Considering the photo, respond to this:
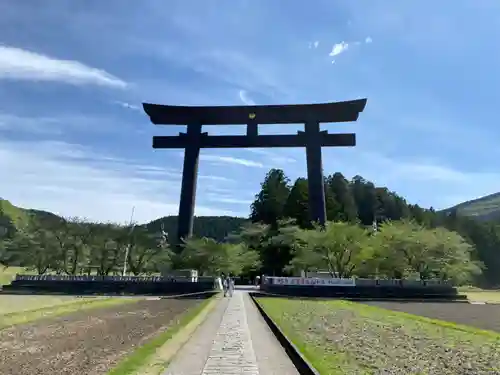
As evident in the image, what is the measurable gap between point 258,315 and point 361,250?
2324cm

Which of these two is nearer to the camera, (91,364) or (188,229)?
(91,364)

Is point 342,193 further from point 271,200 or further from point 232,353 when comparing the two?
point 232,353

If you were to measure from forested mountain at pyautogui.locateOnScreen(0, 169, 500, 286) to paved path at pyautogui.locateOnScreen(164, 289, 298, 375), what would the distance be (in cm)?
3690

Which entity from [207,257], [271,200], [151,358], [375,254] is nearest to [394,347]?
[151,358]

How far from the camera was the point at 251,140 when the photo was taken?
4219 centimetres

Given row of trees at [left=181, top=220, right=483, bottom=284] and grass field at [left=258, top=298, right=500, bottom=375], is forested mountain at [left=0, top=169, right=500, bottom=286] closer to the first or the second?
row of trees at [left=181, top=220, right=483, bottom=284]

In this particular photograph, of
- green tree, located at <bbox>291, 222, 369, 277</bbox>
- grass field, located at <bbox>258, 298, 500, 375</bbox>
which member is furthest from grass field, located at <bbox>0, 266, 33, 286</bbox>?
grass field, located at <bbox>258, 298, 500, 375</bbox>

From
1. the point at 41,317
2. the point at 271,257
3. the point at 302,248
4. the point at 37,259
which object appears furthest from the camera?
the point at 271,257

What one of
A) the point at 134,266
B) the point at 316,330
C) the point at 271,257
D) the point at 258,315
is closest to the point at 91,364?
the point at 316,330

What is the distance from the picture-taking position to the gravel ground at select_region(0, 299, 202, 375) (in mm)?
7984

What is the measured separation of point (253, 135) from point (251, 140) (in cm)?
49

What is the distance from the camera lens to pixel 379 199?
95750 millimetres

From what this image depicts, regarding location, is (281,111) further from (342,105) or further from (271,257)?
(271,257)

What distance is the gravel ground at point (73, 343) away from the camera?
7.98 m
